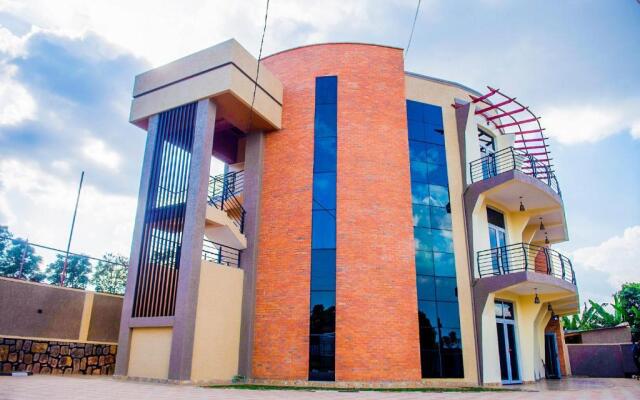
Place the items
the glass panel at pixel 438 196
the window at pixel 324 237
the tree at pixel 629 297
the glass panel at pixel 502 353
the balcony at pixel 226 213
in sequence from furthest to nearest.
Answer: the tree at pixel 629 297 < the glass panel at pixel 438 196 < the glass panel at pixel 502 353 < the balcony at pixel 226 213 < the window at pixel 324 237

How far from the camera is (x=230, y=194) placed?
613 inches

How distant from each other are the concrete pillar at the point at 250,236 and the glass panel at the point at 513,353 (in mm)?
7983

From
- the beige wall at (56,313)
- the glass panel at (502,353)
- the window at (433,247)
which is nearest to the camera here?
the beige wall at (56,313)

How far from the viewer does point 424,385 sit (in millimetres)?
12164

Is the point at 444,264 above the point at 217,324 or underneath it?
above

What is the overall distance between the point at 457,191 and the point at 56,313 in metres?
12.3

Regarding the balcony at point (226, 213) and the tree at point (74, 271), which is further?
the tree at point (74, 271)

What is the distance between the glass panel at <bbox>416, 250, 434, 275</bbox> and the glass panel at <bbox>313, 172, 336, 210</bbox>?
287 centimetres

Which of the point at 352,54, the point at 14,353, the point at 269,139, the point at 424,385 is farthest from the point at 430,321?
the point at 14,353

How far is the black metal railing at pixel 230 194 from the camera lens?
14391 millimetres

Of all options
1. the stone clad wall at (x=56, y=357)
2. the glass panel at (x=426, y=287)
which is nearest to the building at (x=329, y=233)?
the glass panel at (x=426, y=287)

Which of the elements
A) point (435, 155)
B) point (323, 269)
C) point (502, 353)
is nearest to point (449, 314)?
point (502, 353)

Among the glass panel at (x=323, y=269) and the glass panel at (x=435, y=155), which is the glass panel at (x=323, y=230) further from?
the glass panel at (x=435, y=155)

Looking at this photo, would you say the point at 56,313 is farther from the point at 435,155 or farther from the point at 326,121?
the point at 435,155
